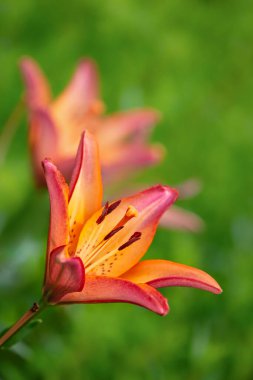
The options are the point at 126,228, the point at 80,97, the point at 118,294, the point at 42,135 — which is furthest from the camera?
the point at 80,97

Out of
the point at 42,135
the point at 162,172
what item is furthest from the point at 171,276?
the point at 162,172

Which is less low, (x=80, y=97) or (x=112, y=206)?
(x=80, y=97)

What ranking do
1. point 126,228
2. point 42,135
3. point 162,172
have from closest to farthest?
1. point 126,228
2. point 42,135
3. point 162,172

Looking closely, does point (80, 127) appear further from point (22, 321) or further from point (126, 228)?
point (22, 321)

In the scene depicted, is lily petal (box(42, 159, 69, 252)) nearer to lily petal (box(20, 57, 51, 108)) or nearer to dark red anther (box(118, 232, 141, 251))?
dark red anther (box(118, 232, 141, 251))

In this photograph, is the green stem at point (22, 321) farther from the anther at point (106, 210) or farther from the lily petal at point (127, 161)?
the lily petal at point (127, 161)

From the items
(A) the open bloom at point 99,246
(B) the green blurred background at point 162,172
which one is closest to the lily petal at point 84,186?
(A) the open bloom at point 99,246

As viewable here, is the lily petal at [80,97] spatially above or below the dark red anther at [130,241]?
above
